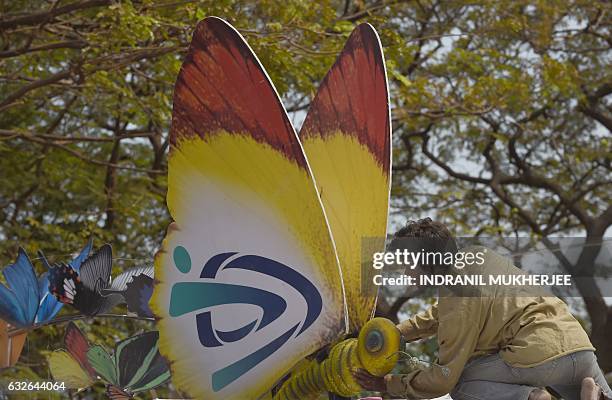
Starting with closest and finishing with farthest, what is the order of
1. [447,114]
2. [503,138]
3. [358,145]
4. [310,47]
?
[358,145] < [310,47] < [447,114] < [503,138]

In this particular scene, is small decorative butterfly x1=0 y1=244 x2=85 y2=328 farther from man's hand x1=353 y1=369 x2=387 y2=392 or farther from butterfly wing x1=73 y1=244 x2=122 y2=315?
man's hand x1=353 y1=369 x2=387 y2=392

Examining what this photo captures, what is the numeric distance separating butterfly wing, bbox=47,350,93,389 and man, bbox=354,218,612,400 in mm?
1788

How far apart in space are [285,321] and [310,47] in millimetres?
4549

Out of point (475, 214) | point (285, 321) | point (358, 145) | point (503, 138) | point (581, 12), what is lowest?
point (285, 321)

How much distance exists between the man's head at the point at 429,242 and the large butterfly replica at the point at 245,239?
332 millimetres

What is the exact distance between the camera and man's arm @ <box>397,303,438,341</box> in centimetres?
389

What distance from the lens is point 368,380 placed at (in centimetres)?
375

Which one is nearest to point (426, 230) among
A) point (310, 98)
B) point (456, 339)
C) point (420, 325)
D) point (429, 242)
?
point (429, 242)

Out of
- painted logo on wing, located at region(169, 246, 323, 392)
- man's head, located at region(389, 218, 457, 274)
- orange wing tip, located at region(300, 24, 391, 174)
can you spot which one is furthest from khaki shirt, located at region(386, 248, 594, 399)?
orange wing tip, located at region(300, 24, 391, 174)

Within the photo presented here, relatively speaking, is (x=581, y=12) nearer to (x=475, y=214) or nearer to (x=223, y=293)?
(x=475, y=214)

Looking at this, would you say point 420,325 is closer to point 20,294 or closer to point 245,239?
point 245,239

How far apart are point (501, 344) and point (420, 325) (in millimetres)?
457

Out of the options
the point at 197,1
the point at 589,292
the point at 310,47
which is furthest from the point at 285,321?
the point at 310,47

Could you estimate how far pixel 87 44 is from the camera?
7375 mm
